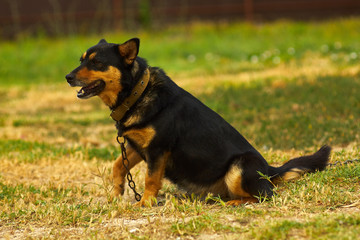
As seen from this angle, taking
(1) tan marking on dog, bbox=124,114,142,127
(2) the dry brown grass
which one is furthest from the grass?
(1) tan marking on dog, bbox=124,114,142,127

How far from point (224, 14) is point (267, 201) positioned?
49.3ft

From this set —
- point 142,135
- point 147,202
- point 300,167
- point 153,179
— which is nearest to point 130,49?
point 142,135

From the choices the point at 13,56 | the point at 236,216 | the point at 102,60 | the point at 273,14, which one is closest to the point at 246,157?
the point at 236,216

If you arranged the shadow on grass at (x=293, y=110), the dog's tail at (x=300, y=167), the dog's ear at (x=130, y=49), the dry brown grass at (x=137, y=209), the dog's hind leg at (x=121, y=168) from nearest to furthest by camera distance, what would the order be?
the dry brown grass at (x=137, y=209) → the dog's ear at (x=130, y=49) → the dog's tail at (x=300, y=167) → the dog's hind leg at (x=121, y=168) → the shadow on grass at (x=293, y=110)

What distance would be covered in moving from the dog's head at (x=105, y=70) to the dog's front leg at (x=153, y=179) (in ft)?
2.50

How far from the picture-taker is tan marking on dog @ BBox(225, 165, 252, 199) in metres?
4.66

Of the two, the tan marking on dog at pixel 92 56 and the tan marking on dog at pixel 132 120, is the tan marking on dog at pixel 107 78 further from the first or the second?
the tan marking on dog at pixel 132 120

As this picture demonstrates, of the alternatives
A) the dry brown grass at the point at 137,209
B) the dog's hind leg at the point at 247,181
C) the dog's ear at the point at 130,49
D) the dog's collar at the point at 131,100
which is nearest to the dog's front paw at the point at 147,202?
the dry brown grass at the point at 137,209

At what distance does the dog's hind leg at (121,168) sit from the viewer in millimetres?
5125

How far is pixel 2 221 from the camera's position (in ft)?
14.7

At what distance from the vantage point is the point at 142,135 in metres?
4.61

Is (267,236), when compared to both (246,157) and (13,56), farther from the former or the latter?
(13,56)

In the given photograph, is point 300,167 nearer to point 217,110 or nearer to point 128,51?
point 128,51

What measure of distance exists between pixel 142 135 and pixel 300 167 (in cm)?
167
